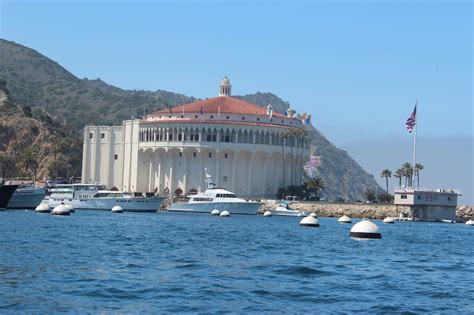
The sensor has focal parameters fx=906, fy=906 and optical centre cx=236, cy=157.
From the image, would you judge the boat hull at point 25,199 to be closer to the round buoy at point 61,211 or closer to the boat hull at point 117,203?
the boat hull at point 117,203

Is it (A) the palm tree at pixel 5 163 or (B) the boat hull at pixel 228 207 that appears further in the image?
(A) the palm tree at pixel 5 163

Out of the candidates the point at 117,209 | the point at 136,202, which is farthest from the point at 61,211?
the point at 136,202

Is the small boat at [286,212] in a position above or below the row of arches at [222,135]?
below

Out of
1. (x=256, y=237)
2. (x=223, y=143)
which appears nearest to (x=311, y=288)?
(x=256, y=237)

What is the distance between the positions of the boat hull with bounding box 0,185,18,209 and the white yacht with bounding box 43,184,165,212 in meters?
13.2

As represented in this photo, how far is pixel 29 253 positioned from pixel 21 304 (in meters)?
17.2

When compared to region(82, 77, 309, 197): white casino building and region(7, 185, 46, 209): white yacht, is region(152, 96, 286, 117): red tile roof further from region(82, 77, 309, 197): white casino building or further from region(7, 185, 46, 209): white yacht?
region(7, 185, 46, 209): white yacht

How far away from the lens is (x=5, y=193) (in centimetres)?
12150

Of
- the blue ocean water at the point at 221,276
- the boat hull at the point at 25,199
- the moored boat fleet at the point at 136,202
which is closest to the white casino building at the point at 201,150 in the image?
the moored boat fleet at the point at 136,202

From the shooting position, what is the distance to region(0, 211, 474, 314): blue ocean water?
3375 centimetres

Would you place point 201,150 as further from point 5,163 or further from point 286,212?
point 5,163

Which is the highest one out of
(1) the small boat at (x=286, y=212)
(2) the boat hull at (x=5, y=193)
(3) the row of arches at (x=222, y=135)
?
(3) the row of arches at (x=222, y=135)

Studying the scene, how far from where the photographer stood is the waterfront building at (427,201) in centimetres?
15675

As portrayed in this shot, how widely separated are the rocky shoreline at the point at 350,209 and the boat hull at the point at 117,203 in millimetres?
22856
